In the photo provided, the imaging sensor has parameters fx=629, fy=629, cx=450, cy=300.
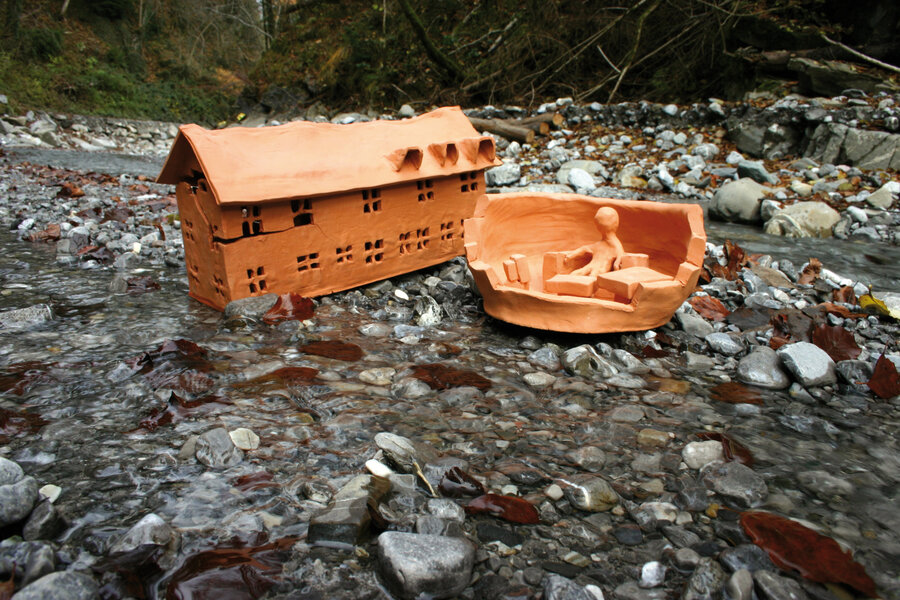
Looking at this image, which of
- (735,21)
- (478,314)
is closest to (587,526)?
(478,314)

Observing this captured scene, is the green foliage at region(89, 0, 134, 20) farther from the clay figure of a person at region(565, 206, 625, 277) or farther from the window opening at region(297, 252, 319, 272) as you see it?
the clay figure of a person at region(565, 206, 625, 277)

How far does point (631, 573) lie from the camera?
1.96 metres

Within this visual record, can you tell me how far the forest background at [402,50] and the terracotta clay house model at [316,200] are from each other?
8.76 meters

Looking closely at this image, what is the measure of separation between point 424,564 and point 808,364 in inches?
→ 98.1

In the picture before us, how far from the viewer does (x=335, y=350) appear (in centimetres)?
362

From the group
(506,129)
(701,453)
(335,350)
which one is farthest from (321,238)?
(506,129)

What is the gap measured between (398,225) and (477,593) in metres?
3.17

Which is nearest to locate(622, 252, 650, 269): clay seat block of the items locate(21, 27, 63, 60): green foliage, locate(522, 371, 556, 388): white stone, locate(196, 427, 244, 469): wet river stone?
locate(522, 371, 556, 388): white stone

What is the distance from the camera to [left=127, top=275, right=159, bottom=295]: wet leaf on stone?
4581 millimetres

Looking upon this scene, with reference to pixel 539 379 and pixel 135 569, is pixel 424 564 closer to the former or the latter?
pixel 135 569

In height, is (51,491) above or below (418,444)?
above

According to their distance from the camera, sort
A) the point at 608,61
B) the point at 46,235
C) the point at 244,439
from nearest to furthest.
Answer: the point at 244,439 → the point at 46,235 → the point at 608,61

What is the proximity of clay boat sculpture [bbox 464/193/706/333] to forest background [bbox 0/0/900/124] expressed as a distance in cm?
840

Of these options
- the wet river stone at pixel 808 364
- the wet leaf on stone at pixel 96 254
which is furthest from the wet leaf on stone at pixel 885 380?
the wet leaf on stone at pixel 96 254
